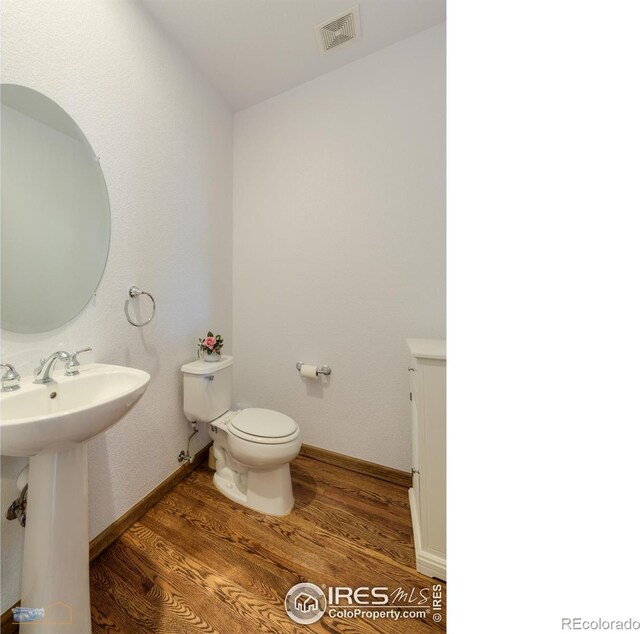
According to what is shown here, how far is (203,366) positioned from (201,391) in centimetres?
14

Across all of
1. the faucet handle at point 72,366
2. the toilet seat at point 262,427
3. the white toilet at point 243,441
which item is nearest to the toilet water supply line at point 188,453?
the white toilet at point 243,441

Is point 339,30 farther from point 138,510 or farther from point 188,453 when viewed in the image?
point 138,510

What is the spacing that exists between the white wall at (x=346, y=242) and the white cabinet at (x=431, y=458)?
0.48 metres

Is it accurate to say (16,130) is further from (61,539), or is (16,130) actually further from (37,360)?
(61,539)

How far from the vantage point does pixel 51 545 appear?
2.38 feet

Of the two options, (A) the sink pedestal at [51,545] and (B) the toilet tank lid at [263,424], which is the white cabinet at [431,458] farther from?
(A) the sink pedestal at [51,545]

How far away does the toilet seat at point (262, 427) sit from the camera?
1.27 metres

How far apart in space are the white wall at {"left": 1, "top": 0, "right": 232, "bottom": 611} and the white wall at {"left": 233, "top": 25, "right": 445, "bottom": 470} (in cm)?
35

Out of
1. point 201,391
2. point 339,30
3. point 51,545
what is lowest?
point 51,545

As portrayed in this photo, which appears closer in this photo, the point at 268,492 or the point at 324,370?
the point at 268,492

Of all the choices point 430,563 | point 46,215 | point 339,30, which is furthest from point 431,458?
point 339,30
